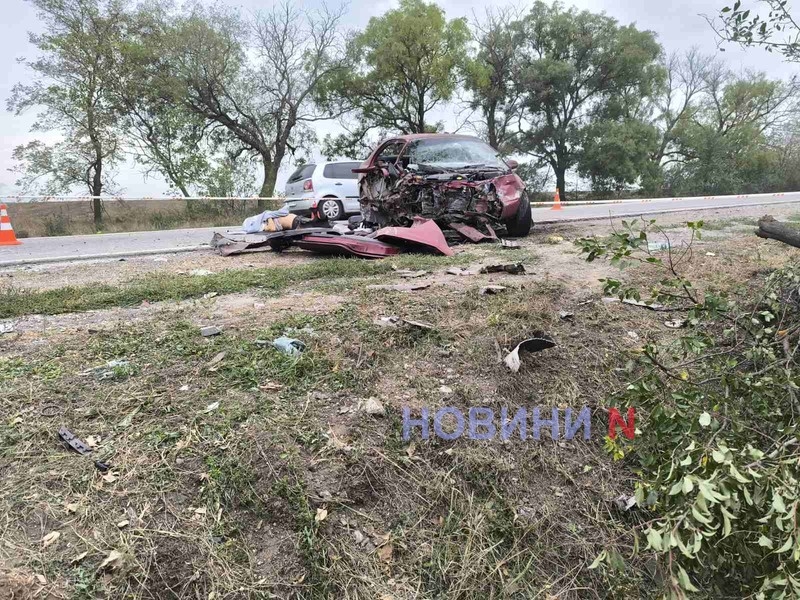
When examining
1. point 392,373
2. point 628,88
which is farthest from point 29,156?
point 628,88

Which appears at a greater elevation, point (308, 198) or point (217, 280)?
point (308, 198)

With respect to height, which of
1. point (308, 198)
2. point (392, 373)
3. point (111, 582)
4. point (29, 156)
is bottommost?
point (111, 582)

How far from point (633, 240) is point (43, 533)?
2376mm

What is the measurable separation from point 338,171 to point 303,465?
10540 millimetres

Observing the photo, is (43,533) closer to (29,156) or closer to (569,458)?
(569,458)

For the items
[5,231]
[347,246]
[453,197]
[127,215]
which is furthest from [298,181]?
[127,215]

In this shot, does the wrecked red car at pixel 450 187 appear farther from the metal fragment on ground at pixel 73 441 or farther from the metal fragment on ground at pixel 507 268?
the metal fragment on ground at pixel 73 441

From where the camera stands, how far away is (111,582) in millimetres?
1604

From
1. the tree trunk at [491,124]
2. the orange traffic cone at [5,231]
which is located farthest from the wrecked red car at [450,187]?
the tree trunk at [491,124]

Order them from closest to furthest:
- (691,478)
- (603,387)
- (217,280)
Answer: (691,478), (603,387), (217,280)

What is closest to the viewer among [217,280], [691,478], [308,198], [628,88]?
[691,478]

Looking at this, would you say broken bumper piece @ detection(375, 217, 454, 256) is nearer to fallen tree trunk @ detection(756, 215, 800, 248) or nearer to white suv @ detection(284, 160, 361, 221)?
fallen tree trunk @ detection(756, 215, 800, 248)

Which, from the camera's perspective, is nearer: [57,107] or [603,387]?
[603,387]

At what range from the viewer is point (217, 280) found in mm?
4309
